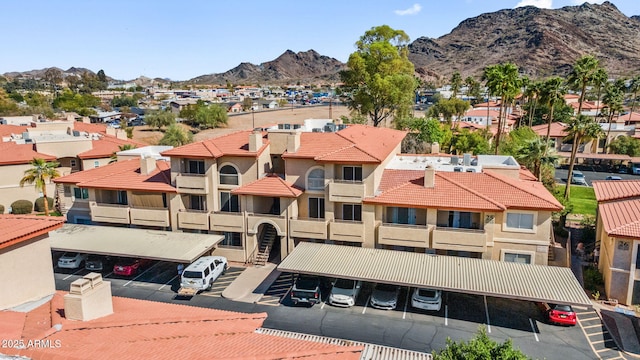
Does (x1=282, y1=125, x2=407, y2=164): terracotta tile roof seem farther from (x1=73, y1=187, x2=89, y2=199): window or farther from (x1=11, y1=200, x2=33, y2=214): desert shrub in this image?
(x1=11, y1=200, x2=33, y2=214): desert shrub

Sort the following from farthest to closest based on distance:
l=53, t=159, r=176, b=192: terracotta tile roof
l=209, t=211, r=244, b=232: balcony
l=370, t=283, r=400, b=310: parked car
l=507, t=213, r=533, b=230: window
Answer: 1. l=53, t=159, r=176, b=192: terracotta tile roof
2. l=209, t=211, r=244, b=232: balcony
3. l=507, t=213, r=533, b=230: window
4. l=370, t=283, r=400, b=310: parked car

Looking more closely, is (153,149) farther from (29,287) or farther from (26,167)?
(29,287)

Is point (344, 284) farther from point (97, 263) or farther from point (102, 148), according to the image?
point (102, 148)

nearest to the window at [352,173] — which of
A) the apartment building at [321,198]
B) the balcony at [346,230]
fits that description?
the apartment building at [321,198]

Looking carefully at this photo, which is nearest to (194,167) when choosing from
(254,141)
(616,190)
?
(254,141)

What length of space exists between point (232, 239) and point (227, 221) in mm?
1772

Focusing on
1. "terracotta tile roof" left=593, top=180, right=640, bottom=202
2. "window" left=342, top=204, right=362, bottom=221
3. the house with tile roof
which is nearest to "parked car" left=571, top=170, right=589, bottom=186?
"terracotta tile roof" left=593, top=180, right=640, bottom=202

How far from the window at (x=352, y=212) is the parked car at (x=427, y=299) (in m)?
7.71

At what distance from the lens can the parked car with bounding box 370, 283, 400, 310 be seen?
28.6 m

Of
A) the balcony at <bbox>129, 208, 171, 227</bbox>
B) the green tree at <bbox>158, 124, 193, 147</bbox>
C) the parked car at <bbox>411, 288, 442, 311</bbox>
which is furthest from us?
the green tree at <bbox>158, 124, 193, 147</bbox>

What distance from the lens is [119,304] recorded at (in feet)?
63.3

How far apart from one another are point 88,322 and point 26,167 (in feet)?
148

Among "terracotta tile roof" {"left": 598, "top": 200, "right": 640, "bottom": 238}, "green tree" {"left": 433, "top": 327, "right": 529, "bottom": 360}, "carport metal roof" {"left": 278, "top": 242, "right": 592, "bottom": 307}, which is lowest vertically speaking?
"carport metal roof" {"left": 278, "top": 242, "right": 592, "bottom": 307}

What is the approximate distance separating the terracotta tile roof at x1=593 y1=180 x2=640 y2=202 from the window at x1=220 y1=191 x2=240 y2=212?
2824 centimetres
